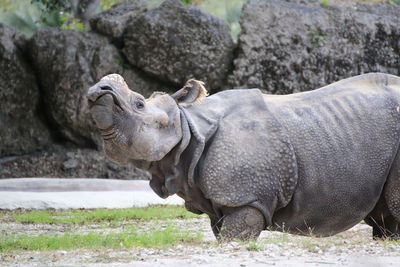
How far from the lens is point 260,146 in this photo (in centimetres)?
754

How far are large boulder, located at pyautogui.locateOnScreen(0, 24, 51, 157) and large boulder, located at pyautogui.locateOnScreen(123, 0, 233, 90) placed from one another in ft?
6.93

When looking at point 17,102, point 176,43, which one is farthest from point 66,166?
point 176,43

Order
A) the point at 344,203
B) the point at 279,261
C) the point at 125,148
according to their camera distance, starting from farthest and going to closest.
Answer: the point at 344,203 < the point at 125,148 < the point at 279,261

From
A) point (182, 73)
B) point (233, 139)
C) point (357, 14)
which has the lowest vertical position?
point (182, 73)

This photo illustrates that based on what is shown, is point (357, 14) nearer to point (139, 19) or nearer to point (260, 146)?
point (139, 19)

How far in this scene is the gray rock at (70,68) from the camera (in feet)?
54.0

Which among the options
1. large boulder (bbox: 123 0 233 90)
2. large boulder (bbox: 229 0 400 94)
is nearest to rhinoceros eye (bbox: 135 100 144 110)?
large boulder (bbox: 123 0 233 90)

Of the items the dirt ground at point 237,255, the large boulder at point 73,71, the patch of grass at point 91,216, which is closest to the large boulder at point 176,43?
the large boulder at point 73,71

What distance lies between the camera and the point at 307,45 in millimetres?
17188

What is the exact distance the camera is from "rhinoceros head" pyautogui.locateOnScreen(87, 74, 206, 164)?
23.7ft

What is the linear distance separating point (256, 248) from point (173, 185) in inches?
54.8

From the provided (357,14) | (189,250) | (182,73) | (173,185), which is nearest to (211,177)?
(173,185)

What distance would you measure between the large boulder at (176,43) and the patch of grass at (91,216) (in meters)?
4.42

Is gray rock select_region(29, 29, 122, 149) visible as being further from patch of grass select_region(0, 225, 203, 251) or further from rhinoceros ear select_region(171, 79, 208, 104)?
rhinoceros ear select_region(171, 79, 208, 104)
